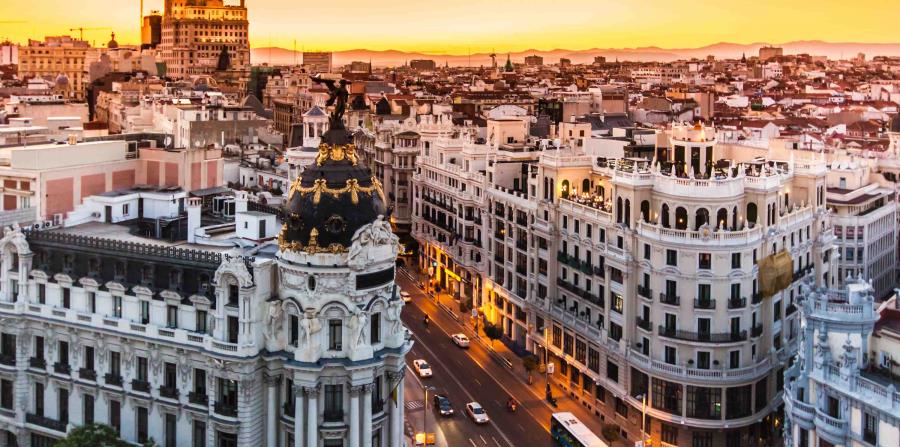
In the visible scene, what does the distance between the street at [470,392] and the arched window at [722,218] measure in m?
22.5

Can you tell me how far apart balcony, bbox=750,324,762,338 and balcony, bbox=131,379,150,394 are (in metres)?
51.4

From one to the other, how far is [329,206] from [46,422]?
28.3 m

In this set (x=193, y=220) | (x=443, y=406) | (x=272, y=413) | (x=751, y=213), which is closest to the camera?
(x=272, y=413)

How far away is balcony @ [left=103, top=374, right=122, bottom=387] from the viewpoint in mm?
77312

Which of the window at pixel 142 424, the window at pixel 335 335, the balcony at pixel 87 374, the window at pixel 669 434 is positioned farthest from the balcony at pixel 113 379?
the window at pixel 669 434

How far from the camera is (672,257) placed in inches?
3757

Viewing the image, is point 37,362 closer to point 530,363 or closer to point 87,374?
point 87,374

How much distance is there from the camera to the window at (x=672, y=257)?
312 ft

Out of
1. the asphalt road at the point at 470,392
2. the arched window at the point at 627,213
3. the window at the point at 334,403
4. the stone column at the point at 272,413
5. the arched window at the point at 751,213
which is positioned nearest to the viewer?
the window at the point at 334,403

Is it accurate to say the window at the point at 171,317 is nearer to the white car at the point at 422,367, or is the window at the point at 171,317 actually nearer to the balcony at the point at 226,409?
the balcony at the point at 226,409

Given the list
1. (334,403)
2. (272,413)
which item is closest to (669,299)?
(334,403)

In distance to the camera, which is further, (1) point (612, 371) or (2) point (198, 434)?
(1) point (612, 371)

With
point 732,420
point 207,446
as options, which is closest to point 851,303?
point 732,420

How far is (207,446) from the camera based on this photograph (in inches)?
2948
